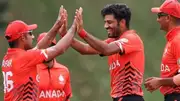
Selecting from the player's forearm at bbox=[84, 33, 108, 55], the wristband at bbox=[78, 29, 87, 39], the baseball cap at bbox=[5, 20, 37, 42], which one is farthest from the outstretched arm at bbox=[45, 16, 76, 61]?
the baseball cap at bbox=[5, 20, 37, 42]

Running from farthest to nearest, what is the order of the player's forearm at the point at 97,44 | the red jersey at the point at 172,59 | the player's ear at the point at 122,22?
the player's ear at the point at 122,22 → the player's forearm at the point at 97,44 → the red jersey at the point at 172,59

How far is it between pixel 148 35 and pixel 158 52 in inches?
15.7

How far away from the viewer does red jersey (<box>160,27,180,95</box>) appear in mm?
7836

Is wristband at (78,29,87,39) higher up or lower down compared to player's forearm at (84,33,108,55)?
higher up

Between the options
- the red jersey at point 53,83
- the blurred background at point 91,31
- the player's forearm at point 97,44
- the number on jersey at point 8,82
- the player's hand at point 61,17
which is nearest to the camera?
the number on jersey at point 8,82

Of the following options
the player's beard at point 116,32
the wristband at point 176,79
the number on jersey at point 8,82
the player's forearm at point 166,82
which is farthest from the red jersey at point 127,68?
the number on jersey at point 8,82

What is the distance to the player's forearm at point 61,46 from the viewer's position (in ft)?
26.5

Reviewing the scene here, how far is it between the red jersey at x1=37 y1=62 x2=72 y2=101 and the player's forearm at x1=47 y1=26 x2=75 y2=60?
4.50 ft

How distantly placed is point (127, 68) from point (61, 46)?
0.83 metres

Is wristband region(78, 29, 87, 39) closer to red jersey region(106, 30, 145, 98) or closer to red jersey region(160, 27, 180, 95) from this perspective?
red jersey region(106, 30, 145, 98)

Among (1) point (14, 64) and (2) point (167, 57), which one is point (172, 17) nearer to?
(2) point (167, 57)

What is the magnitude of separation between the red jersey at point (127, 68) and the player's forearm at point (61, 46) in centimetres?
54

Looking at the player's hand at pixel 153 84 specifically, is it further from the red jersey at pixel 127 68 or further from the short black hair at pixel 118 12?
the short black hair at pixel 118 12

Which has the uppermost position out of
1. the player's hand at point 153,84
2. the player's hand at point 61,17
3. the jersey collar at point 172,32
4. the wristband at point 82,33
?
the player's hand at point 61,17
